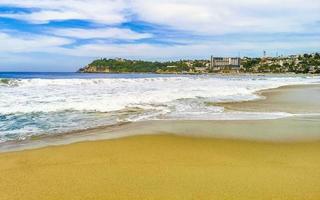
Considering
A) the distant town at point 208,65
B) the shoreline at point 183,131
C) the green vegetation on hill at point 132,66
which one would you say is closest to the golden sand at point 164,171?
the shoreline at point 183,131

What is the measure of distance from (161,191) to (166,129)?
15.8 ft

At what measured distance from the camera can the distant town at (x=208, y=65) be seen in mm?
158875

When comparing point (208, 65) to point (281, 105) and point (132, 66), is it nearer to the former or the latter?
point (132, 66)

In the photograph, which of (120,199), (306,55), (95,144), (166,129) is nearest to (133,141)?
(95,144)

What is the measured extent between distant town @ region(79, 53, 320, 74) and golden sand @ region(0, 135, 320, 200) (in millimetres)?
151039

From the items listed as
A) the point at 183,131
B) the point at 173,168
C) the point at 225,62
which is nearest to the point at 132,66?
the point at 225,62

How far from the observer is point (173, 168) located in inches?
224

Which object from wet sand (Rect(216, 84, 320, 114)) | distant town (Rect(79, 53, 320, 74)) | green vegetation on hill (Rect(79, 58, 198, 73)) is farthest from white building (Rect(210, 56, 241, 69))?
wet sand (Rect(216, 84, 320, 114))

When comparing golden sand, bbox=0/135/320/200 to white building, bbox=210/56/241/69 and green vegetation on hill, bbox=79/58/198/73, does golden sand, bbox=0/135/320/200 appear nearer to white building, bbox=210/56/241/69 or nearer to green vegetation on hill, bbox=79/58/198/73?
white building, bbox=210/56/241/69

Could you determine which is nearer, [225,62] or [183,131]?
[183,131]

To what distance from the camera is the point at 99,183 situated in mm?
4930

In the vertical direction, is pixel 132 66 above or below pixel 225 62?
below

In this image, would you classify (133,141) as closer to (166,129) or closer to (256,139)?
(166,129)

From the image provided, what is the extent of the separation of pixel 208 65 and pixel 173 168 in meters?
182
